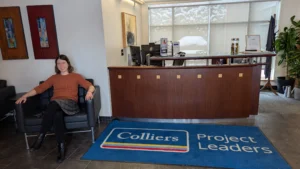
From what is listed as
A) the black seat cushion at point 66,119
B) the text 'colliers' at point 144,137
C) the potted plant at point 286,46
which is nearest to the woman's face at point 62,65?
the black seat cushion at point 66,119

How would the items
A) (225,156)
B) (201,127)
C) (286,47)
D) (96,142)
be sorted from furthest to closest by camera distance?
(286,47)
(201,127)
(96,142)
(225,156)

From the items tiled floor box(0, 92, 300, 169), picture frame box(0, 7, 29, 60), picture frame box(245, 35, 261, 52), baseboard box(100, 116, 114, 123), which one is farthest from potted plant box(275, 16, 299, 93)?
picture frame box(0, 7, 29, 60)

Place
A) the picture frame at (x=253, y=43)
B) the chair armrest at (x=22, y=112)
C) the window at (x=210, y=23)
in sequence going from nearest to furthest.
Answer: the chair armrest at (x=22, y=112), the picture frame at (x=253, y=43), the window at (x=210, y=23)

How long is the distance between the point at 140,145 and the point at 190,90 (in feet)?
4.00

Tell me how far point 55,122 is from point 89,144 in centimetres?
61

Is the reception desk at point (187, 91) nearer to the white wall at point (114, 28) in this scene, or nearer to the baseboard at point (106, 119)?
the baseboard at point (106, 119)

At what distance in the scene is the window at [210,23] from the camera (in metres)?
5.68

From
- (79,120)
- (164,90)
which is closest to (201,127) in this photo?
(164,90)

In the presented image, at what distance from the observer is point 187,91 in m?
3.28

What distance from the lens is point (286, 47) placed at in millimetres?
4953

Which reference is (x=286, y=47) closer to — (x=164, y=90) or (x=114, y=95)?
(x=164, y=90)

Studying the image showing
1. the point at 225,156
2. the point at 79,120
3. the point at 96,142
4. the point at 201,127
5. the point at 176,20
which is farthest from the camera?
the point at 176,20

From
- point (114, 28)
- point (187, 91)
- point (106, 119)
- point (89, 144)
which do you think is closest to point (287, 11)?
point (187, 91)

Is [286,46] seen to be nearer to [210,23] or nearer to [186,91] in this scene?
[210,23]
